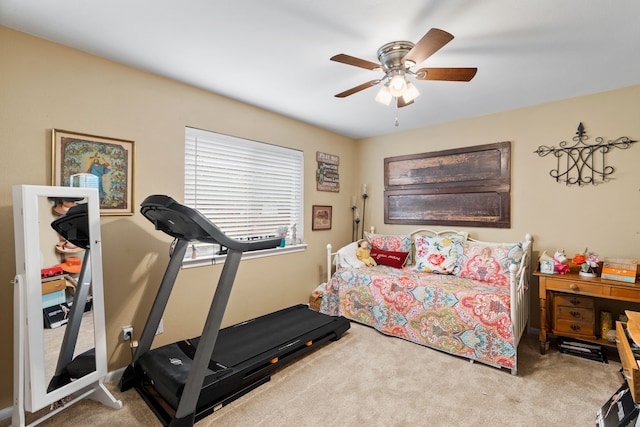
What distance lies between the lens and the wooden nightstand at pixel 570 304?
2465mm

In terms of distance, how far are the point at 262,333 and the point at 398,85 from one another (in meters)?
2.34

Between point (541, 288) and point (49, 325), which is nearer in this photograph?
point (49, 325)

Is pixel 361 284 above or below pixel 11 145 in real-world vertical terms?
below

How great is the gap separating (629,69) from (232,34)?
3113 millimetres

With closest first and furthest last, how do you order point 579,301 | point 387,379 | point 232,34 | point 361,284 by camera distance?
point 232,34 → point 387,379 → point 579,301 → point 361,284

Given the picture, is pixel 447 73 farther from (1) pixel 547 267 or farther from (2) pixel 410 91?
(1) pixel 547 267

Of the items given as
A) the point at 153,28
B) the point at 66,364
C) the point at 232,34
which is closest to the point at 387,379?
the point at 66,364

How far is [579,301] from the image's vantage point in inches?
102

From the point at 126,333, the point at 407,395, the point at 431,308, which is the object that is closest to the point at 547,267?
the point at 431,308

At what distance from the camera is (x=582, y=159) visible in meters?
2.89

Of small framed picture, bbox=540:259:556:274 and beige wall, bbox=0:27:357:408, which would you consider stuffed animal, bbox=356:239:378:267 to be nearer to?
beige wall, bbox=0:27:357:408

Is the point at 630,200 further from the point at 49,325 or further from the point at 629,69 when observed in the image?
the point at 49,325

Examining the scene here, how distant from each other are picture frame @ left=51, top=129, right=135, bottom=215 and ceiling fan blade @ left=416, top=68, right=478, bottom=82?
2.28 meters

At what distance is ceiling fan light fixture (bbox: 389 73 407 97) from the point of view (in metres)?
1.92
